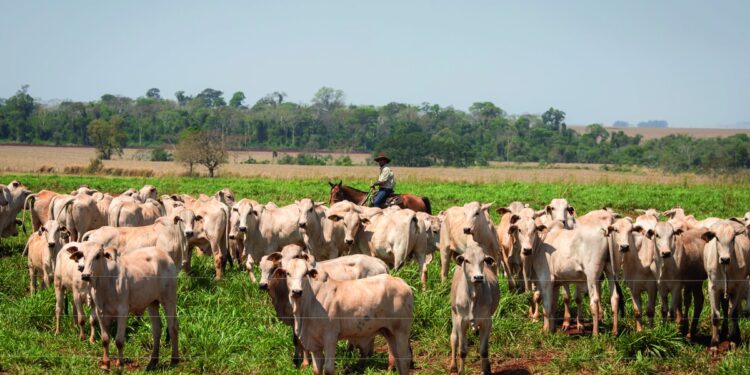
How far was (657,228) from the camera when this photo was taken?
13.1 meters

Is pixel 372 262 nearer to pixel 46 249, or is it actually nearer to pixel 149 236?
pixel 149 236

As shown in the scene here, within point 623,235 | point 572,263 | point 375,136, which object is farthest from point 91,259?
point 375,136

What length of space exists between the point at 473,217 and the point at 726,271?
170 inches

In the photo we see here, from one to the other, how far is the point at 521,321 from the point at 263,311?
4039 mm

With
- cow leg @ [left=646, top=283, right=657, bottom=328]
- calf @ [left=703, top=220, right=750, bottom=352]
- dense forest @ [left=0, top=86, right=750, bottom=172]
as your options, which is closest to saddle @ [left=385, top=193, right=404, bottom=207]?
cow leg @ [left=646, top=283, right=657, bottom=328]

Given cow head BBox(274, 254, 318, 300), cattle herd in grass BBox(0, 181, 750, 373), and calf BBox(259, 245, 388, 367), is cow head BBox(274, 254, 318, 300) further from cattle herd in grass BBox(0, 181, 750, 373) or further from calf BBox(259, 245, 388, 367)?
calf BBox(259, 245, 388, 367)

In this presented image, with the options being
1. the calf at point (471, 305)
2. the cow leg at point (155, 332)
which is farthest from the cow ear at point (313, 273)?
the cow leg at point (155, 332)

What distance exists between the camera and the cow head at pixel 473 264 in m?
11.3

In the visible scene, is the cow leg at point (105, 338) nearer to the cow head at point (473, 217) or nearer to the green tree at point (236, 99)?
the cow head at point (473, 217)

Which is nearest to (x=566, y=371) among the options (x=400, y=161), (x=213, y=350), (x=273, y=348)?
(x=273, y=348)

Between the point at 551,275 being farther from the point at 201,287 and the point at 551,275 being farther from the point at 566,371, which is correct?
the point at 201,287

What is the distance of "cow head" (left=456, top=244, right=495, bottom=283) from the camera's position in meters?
11.3

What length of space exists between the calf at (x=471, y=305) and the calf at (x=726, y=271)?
11.4ft

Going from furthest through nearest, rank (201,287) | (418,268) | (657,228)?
(418,268)
(201,287)
(657,228)
